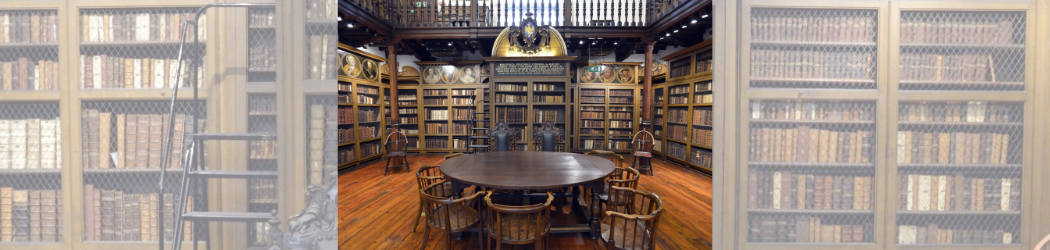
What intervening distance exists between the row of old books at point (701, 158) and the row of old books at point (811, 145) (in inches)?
173

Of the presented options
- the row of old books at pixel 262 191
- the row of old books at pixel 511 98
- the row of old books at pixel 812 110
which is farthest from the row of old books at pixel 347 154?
the row of old books at pixel 812 110

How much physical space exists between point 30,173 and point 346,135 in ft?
15.4

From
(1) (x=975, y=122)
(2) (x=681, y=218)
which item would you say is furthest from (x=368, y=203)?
(1) (x=975, y=122)

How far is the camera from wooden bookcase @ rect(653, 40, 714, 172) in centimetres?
564

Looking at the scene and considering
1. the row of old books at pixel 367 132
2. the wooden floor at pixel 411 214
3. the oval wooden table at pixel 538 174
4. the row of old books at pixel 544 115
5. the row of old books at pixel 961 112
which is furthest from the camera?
the row of old books at pixel 544 115

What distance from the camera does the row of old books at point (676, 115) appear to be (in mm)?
6351

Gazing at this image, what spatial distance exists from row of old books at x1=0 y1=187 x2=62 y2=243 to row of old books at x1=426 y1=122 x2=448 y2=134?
618 cm

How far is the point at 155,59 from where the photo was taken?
143 centimetres

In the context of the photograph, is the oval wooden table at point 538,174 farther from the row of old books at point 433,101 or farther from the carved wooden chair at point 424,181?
the row of old books at point 433,101

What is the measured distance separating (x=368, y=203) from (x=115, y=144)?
8.37ft

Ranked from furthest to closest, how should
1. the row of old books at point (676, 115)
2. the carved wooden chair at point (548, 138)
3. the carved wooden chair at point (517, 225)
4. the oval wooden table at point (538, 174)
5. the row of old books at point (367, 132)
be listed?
1. the row of old books at point (367, 132)
2. the row of old books at point (676, 115)
3. the carved wooden chair at point (548, 138)
4. the oval wooden table at point (538, 174)
5. the carved wooden chair at point (517, 225)

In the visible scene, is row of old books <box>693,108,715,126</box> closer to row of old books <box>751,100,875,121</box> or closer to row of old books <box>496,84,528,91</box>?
row of old books <box>496,84,528,91</box>

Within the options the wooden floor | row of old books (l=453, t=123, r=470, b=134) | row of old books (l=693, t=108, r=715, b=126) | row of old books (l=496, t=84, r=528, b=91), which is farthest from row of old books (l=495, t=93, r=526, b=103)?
row of old books (l=693, t=108, r=715, b=126)

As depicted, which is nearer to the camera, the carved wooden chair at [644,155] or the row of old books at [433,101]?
the carved wooden chair at [644,155]
